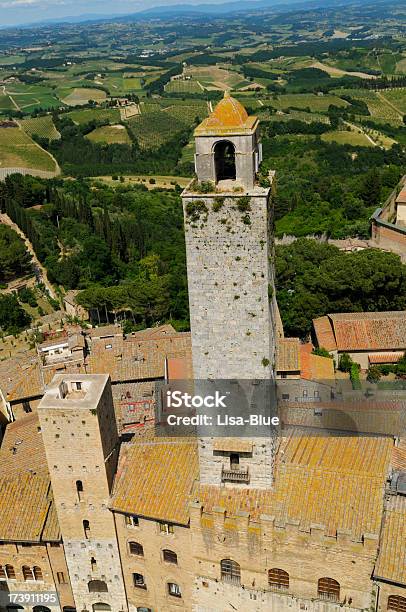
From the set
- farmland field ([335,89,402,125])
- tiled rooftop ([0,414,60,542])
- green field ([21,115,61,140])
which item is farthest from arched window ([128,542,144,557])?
green field ([21,115,61,140])

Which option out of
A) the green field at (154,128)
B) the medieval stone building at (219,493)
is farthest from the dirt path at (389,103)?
the medieval stone building at (219,493)

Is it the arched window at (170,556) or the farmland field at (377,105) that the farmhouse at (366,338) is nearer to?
the arched window at (170,556)

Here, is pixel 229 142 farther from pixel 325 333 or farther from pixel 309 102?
pixel 309 102

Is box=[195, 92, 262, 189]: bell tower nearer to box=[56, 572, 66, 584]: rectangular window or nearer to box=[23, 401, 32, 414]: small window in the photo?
box=[56, 572, 66, 584]: rectangular window

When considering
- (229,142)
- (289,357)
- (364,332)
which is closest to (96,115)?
(364,332)

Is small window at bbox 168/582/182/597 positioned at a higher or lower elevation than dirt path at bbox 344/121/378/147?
lower
